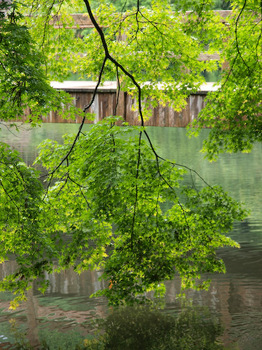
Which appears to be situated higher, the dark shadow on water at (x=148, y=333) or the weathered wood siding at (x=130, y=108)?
the weathered wood siding at (x=130, y=108)

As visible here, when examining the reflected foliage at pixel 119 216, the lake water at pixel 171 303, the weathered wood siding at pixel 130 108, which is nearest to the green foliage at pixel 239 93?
the lake water at pixel 171 303

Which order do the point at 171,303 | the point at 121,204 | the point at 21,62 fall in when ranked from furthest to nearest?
the point at 171,303 < the point at 121,204 < the point at 21,62

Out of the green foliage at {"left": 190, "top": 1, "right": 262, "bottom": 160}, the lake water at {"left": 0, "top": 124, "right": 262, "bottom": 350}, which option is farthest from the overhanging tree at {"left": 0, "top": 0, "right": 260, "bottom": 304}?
the lake water at {"left": 0, "top": 124, "right": 262, "bottom": 350}

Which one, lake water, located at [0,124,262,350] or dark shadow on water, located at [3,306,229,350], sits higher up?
lake water, located at [0,124,262,350]

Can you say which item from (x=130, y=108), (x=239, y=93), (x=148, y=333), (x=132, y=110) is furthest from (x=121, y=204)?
(x=148, y=333)

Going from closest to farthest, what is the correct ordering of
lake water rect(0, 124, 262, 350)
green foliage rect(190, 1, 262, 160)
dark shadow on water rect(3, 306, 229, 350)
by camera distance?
green foliage rect(190, 1, 262, 160) < dark shadow on water rect(3, 306, 229, 350) < lake water rect(0, 124, 262, 350)

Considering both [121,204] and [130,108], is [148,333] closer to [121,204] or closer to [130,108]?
[130,108]

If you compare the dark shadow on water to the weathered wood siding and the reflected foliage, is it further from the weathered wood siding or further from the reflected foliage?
the weathered wood siding

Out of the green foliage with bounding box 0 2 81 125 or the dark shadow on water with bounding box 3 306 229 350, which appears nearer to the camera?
the green foliage with bounding box 0 2 81 125

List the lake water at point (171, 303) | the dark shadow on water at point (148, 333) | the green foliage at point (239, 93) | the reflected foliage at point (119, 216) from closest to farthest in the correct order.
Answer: the reflected foliage at point (119, 216) → the green foliage at point (239, 93) → the dark shadow on water at point (148, 333) → the lake water at point (171, 303)

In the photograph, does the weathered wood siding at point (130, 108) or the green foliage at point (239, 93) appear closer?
the green foliage at point (239, 93)

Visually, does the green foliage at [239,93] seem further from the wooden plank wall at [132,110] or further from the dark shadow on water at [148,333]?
the dark shadow on water at [148,333]

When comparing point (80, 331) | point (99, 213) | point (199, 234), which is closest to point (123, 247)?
point (99, 213)

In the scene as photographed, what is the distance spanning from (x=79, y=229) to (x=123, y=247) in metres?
0.97
